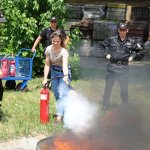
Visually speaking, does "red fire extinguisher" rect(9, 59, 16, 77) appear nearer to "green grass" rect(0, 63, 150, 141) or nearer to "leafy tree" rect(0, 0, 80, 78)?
"green grass" rect(0, 63, 150, 141)

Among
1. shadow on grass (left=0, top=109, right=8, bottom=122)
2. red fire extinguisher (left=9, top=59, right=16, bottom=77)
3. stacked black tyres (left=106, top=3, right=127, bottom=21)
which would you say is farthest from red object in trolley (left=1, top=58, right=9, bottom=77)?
stacked black tyres (left=106, top=3, right=127, bottom=21)

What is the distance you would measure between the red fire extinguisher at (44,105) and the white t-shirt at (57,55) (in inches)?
19.7

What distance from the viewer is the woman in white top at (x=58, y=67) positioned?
7.05 meters

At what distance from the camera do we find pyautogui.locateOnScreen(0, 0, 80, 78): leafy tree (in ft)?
37.9

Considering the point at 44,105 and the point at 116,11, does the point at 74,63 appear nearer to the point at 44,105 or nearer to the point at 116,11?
the point at 44,105

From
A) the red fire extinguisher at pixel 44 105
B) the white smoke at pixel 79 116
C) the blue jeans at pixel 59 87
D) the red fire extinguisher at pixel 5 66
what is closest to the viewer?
the white smoke at pixel 79 116

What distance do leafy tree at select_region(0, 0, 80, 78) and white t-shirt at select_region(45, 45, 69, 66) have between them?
172 inches

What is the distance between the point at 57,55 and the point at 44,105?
0.90 meters

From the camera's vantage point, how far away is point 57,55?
721 cm

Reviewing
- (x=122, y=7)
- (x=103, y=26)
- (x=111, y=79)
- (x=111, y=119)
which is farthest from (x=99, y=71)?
(x=111, y=119)

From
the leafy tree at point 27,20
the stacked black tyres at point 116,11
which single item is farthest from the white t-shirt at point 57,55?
the stacked black tyres at point 116,11

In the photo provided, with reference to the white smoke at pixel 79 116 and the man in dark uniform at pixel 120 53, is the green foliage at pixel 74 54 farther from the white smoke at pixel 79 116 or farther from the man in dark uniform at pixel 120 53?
the white smoke at pixel 79 116

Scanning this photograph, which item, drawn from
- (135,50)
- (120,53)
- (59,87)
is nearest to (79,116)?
(59,87)

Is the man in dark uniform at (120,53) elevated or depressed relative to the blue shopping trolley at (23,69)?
elevated
